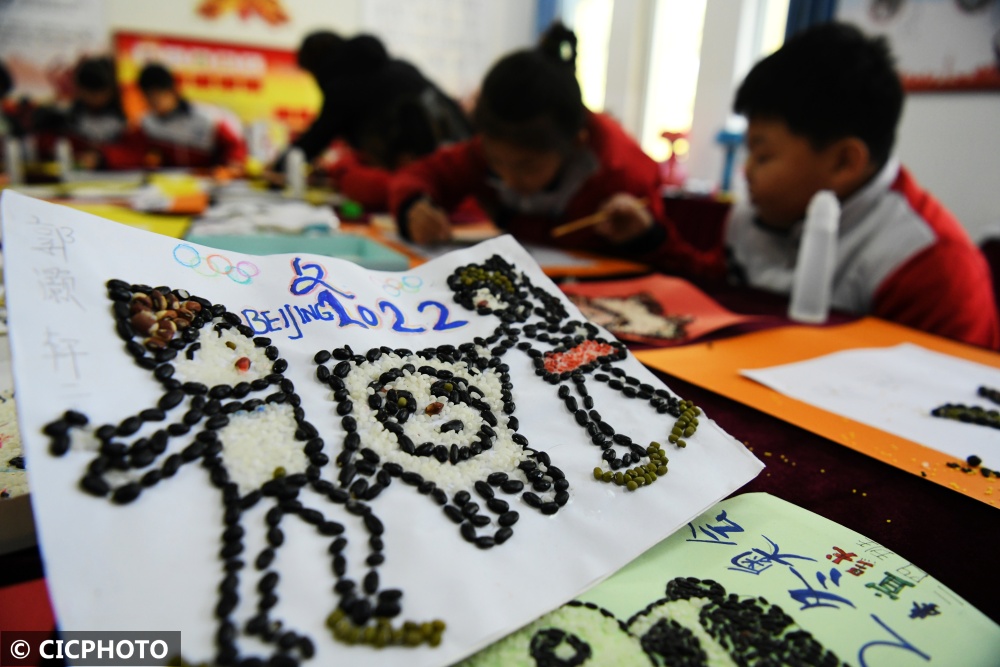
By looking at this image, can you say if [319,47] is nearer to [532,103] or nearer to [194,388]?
[532,103]

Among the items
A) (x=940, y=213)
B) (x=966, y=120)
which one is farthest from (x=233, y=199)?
(x=966, y=120)

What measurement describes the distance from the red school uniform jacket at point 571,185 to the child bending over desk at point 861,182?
0.31 m

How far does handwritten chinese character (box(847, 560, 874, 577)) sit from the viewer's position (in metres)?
0.37

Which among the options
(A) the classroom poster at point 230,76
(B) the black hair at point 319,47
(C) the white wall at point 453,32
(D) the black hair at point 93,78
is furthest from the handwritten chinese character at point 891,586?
(C) the white wall at point 453,32

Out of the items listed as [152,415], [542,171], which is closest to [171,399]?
[152,415]

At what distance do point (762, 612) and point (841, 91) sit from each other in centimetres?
112

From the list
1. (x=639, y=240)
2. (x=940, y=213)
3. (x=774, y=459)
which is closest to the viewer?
(x=774, y=459)

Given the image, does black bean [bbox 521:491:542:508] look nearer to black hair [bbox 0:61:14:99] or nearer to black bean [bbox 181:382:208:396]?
black bean [bbox 181:382:208:396]

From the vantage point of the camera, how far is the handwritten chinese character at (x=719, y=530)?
0.40 m

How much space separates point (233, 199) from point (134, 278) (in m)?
1.50

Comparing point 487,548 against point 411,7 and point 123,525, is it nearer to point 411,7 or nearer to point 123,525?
point 123,525

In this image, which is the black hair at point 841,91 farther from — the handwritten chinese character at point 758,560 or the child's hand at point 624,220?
the handwritten chinese character at point 758,560

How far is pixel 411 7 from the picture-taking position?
4.69m

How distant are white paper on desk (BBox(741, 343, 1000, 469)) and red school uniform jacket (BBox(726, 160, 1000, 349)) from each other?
23 centimetres
